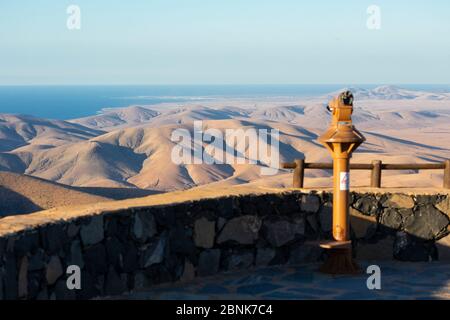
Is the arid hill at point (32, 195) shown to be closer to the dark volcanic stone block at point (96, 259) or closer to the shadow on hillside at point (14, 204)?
the shadow on hillside at point (14, 204)

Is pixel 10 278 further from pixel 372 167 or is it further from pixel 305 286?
pixel 372 167

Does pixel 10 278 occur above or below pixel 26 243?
below

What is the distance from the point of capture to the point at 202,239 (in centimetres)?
938

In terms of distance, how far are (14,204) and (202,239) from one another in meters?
16.1

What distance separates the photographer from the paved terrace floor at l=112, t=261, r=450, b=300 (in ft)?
28.5

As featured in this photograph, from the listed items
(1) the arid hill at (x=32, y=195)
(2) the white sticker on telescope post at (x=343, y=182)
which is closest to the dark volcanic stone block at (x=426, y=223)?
(2) the white sticker on telescope post at (x=343, y=182)

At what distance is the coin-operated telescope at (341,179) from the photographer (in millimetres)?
9852

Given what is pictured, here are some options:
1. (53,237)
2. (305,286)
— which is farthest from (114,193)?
(53,237)

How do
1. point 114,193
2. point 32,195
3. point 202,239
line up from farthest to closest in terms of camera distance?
point 114,193, point 32,195, point 202,239

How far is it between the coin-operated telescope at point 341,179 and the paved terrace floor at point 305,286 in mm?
202

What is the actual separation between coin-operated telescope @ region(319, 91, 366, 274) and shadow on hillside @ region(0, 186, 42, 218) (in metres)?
15.4

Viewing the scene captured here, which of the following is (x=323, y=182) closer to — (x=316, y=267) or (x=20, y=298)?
(x=316, y=267)

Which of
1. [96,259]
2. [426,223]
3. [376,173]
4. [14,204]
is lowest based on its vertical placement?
[14,204]
